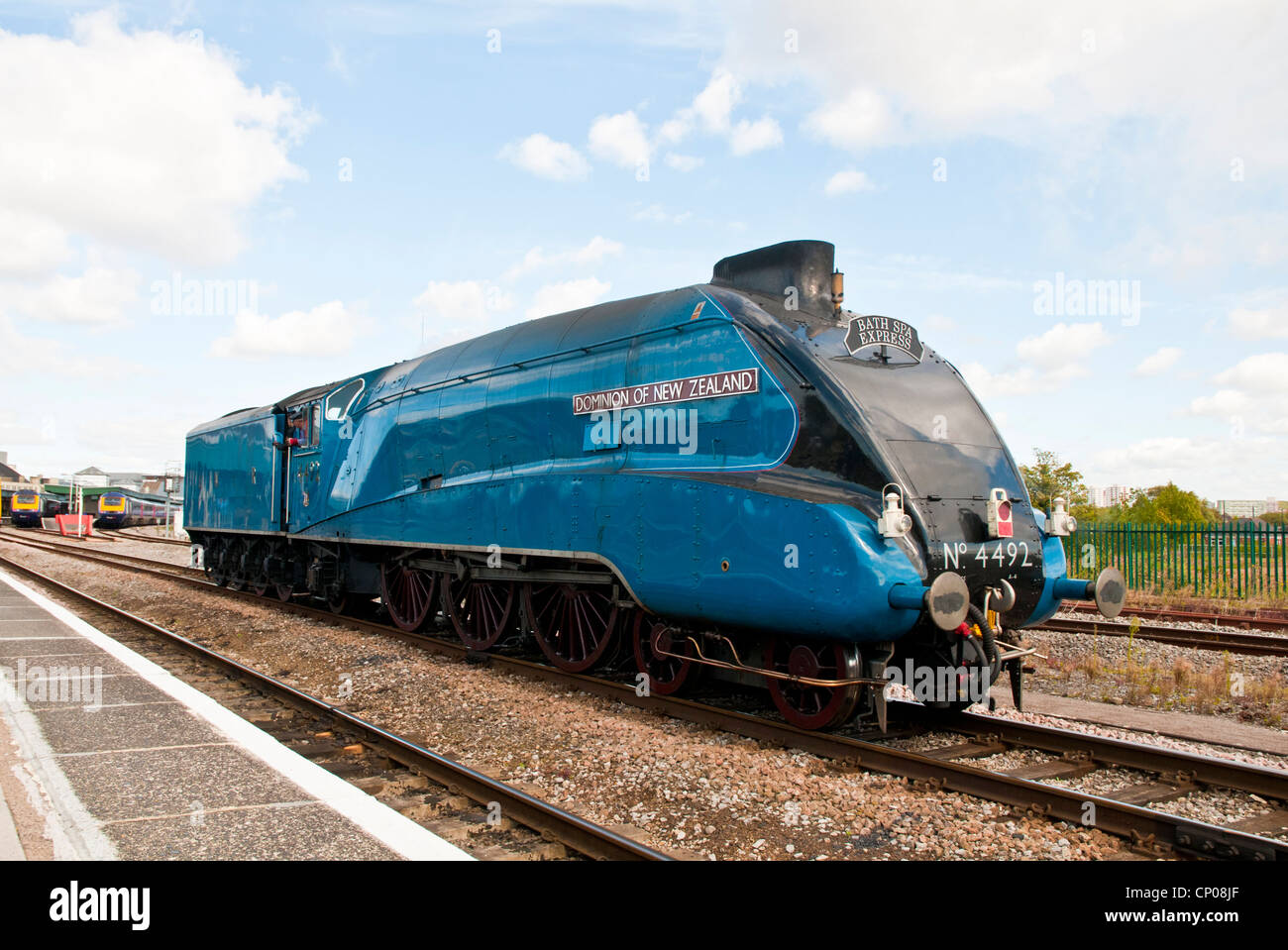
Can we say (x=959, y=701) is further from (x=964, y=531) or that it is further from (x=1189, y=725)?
(x=1189, y=725)

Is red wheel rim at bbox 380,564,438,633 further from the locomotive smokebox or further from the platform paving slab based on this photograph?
the platform paving slab

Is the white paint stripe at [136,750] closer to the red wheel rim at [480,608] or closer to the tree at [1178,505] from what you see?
the red wheel rim at [480,608]

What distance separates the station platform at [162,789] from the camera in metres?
4.41

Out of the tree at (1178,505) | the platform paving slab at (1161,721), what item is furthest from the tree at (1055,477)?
the platform paving slab at (1161,721)

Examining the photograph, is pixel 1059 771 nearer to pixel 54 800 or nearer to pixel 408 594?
pixel 54 800

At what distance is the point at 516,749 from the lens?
6848 mm

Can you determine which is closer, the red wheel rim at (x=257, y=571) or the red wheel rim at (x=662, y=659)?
the red wheel rim at (x=662, y=659)

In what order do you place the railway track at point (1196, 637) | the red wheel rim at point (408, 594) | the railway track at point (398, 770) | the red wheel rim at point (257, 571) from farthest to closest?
1. the red wheel rim at point (257, 571)
2. the red wheel rim at point (408, 594)
3. the railway track at point (1196, 637)
4. the railway track at point (398, 770)

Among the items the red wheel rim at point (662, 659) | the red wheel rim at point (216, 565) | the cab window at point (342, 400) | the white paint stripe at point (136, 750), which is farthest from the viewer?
the red wheel rim at point (216, 565)

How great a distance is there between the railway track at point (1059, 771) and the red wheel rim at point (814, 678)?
6.2 inches

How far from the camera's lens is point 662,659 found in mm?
8227
